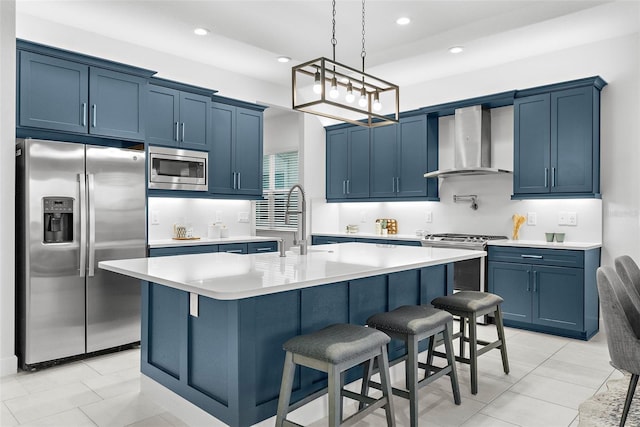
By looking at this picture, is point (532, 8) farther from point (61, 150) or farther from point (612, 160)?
point (61, 150)

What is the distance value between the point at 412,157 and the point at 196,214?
9.39 feet

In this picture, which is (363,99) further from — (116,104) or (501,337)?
Result: (116,104)

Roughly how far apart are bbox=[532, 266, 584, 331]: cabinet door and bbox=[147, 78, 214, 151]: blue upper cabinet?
3.89 m

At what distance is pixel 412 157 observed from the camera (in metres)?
5.87

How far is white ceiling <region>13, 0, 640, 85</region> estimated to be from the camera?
3.87 m

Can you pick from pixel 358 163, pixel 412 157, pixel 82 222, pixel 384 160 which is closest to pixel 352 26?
pixel 412 157

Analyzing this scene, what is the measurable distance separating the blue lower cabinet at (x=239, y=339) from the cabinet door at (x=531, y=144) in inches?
102

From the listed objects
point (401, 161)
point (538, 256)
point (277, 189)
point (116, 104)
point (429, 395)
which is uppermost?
point (116, 104)

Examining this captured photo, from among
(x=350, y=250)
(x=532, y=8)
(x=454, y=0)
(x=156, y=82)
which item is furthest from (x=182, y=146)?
(x=532, y=8)

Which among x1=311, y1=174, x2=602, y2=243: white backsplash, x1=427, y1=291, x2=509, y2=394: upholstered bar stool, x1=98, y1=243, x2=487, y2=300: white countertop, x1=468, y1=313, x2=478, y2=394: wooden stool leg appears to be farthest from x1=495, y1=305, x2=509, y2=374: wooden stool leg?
x1=311, y1=174, x2=602, y2=243: white backsplash

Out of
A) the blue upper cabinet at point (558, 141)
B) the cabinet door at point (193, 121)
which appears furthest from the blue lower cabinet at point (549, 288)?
the cabinet door at point (193, 121)

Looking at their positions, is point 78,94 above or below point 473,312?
above

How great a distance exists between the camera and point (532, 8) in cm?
383

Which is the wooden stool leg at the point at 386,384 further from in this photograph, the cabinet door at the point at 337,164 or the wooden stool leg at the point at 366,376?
the cabinet door at the point at 337,164
